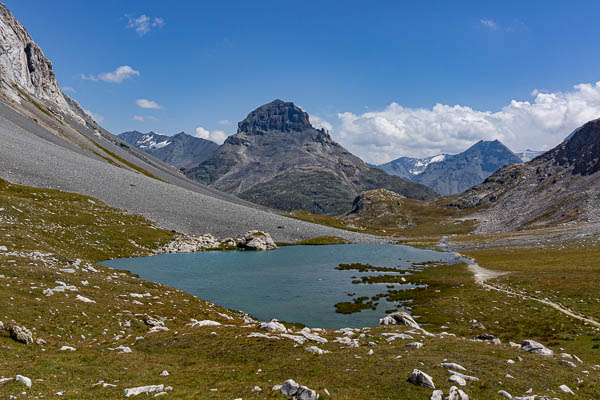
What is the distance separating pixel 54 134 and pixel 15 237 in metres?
159

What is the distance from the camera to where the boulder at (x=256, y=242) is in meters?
117

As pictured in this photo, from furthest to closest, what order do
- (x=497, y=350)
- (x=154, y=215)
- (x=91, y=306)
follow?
1. (x=154, y=215)
2. (x=91, y=306)
3. (x=497, y=350)

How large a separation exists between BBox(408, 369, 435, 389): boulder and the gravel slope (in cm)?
10950

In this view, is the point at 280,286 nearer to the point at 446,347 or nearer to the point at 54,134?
the point at 446,347

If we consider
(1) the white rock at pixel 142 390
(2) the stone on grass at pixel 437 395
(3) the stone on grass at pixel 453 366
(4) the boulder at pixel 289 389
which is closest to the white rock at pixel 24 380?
(1) the white rock at pixel 142 390

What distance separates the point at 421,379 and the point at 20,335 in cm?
2502

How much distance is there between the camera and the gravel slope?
114 metres

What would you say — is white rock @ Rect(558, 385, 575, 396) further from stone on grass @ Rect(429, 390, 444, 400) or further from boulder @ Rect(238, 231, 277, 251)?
boulder @ Rect(238, 231, 277, 251)

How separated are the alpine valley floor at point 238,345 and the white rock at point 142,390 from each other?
9cm

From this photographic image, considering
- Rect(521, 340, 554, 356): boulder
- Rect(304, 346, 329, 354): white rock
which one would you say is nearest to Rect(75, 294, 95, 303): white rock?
Rect(304, 346, 329, 354): white rock

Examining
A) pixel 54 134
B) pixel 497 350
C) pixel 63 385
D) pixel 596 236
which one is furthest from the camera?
pixel 54 134

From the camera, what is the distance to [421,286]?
6494 cm

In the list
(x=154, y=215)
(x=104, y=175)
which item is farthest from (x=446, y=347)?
(x=104, y=175)

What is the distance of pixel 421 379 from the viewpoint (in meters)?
16.8
